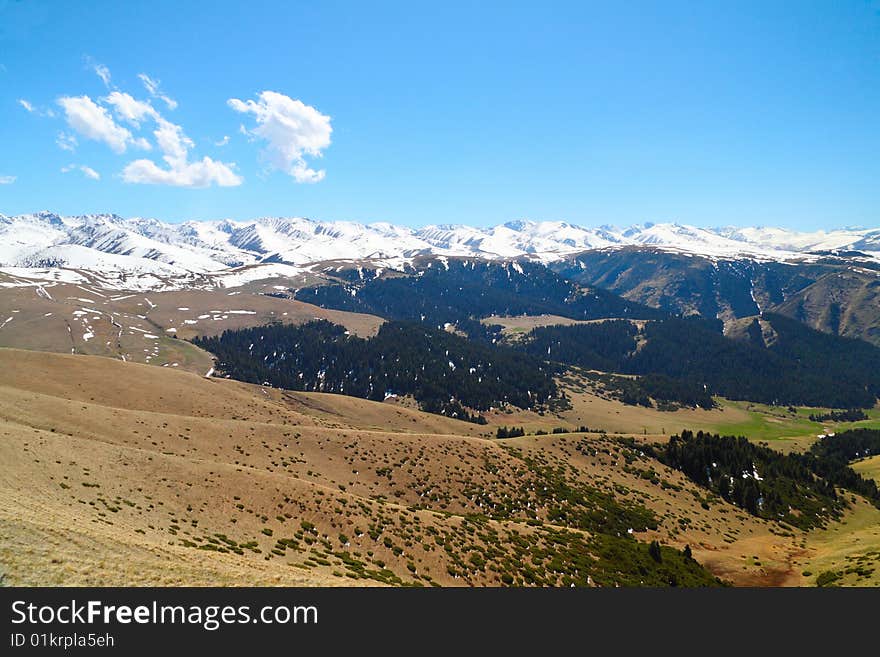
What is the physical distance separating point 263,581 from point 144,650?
864 cm

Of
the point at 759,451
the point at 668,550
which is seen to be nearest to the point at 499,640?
the point at 668,550

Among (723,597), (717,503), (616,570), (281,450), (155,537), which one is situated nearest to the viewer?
(723,597)

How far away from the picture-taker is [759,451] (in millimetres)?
125250

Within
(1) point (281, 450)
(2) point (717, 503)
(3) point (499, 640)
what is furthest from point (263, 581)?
(2) point (717, 503)

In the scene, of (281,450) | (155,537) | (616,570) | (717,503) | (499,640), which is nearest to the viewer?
(499,640)

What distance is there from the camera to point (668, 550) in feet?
209

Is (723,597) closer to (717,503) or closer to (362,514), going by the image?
(362,514)

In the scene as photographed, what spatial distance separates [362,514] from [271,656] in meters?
31.9

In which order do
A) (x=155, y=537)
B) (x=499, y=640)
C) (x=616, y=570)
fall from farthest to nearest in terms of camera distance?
(x=616, y=570) → (x=155, y=537) → (x=499, y=640)

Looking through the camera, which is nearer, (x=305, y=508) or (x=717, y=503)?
(x=305, y=508)

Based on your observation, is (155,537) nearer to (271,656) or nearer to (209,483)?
(209,483)

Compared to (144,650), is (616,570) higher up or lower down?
lower down

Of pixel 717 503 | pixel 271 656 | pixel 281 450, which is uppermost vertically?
pixel 271 656

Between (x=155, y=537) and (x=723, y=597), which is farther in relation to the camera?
(x=155, y=537)
